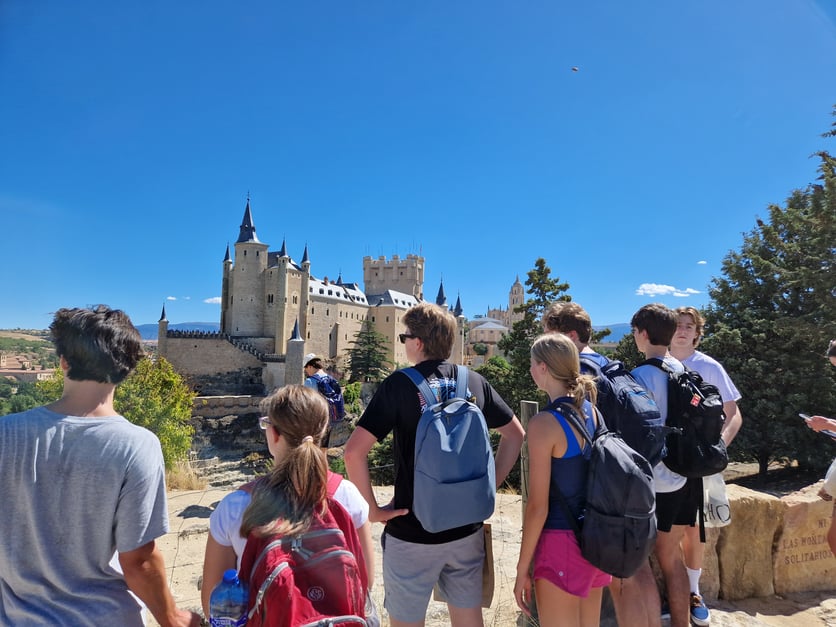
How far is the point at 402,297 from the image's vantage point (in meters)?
60.9

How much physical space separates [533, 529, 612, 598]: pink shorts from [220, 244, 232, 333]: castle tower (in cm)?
4517

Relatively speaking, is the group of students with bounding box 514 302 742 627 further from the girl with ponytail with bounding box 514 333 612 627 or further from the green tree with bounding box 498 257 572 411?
the green tree with bounding box 498 257 572 411

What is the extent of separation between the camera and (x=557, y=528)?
244 cm

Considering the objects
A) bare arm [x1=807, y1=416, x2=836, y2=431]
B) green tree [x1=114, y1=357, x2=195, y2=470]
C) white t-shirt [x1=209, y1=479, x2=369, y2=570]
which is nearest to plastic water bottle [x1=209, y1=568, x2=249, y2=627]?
white t-shirt [x1=209, y1=479, x2=369, y2=570]

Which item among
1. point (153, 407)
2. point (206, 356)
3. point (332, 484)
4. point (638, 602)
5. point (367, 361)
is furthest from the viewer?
point (367, 361)

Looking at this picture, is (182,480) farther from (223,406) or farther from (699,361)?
(223,406)

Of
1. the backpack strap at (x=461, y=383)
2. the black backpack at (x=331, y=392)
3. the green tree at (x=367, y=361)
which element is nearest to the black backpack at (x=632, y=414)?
the backpack strap at (x=461, y=383)

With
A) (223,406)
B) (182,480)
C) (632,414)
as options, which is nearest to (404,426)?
(632,414)

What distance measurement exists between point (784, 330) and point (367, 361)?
37462mm

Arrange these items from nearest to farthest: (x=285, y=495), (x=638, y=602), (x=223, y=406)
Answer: (x=285, y=495) → (x=638, y=602) → (x=223, y=406)

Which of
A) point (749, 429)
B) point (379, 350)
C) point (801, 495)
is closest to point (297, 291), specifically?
point (379, 350)

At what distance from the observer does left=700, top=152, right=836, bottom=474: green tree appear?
12.0 metres

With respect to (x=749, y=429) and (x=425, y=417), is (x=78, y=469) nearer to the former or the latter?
(x=425, y=417)

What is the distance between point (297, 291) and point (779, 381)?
37.5 meters
